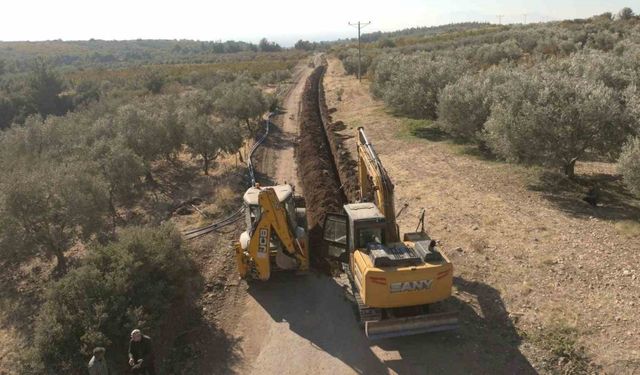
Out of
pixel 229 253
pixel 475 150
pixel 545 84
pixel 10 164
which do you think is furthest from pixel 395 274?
pixel 10 164

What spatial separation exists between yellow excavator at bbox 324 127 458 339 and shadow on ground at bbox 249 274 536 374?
0.70m

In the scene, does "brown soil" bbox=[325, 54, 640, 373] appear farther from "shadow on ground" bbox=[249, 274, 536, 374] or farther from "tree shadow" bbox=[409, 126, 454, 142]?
"tree shadow" bbox=[409, 126, 454, 142]

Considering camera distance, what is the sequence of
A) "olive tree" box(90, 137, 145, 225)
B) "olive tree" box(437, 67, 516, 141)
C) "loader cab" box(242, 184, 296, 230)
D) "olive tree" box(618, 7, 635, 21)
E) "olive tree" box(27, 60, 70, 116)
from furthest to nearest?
"olive tree" box(618, 7, 635, 21)
"olive tree" box(27, 60, 70, 116)
"olive tree" box(437, 67, 516, 141)
"olive tree" box(90, 137, 145, 225)
"loader cab" box(242, 184, 296, 230)

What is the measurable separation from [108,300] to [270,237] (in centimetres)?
423

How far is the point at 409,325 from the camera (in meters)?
10.4

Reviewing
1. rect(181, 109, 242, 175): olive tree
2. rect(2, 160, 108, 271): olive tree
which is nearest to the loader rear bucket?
rect(2, 160, 108, 271): olive tree

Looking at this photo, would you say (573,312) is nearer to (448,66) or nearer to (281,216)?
(281,216)

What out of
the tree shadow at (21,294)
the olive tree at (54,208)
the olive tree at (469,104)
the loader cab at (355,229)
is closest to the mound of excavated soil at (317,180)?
the loader cab at (355,229)

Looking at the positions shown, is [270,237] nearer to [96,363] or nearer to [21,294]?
[96,363]

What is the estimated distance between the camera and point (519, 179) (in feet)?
68.0

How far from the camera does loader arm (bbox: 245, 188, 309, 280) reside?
1220cm

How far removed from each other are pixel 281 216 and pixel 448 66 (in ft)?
83.5

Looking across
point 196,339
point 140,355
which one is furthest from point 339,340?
point 140,355

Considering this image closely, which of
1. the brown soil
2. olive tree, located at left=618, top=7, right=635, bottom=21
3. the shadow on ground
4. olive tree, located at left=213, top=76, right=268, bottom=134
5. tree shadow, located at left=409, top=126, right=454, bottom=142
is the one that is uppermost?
olive tree, located at left=618, top=7, right=635, bottom=21
